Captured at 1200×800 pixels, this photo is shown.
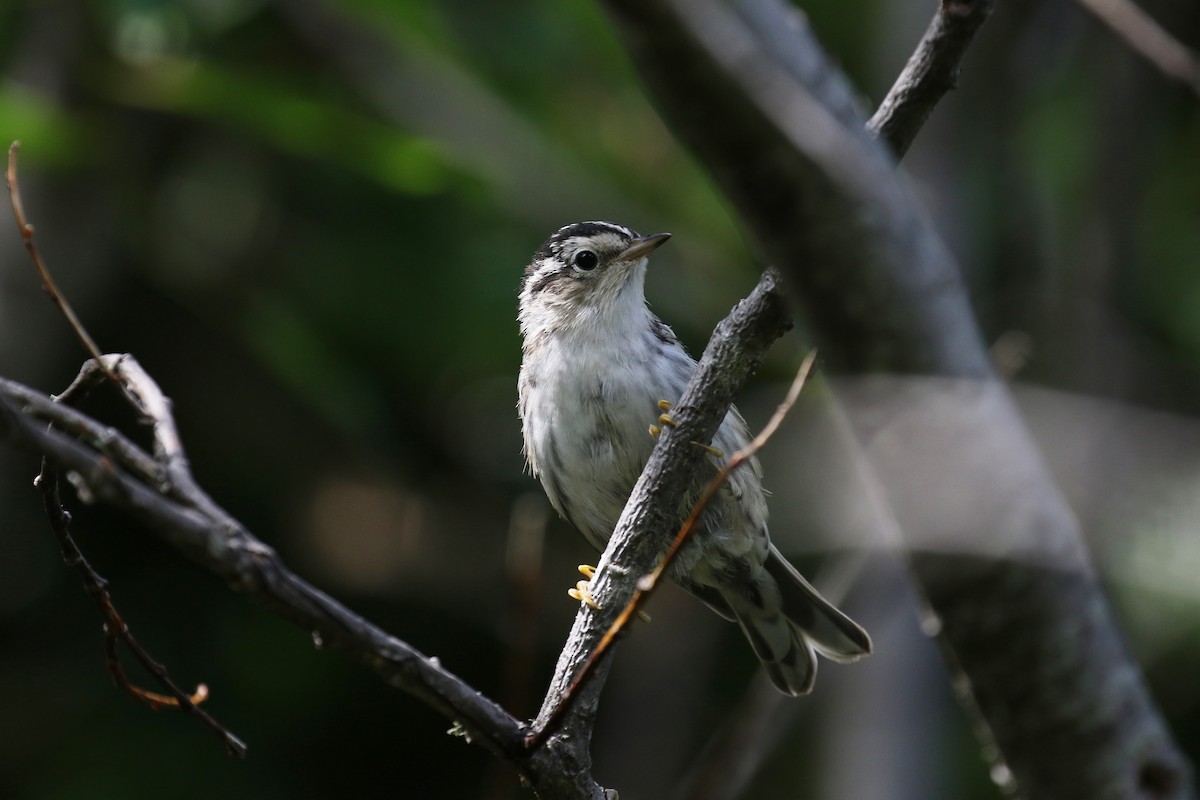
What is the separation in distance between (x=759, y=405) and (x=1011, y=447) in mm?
3880

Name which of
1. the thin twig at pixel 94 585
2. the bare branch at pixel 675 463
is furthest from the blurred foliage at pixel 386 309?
the thin twig at pixel 94 585

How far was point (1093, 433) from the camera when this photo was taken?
4910 mm

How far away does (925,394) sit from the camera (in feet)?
7.32

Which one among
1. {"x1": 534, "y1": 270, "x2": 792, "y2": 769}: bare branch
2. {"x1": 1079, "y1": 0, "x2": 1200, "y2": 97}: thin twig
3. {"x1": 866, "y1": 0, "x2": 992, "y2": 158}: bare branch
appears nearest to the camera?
{"x1": 866, "y1": 0, "x2": 992, "y2": 158}: bare branch

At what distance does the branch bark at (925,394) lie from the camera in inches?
71.9

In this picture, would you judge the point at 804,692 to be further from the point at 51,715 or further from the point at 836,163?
the point at 51,715

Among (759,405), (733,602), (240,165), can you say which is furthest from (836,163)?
(240,165)

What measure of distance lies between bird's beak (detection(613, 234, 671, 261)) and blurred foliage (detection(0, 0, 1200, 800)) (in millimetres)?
820

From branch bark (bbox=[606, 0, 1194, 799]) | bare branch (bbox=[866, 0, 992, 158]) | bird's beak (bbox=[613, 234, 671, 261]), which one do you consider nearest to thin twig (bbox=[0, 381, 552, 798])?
branch bark (bbox=[606, 0, 1194, 799])

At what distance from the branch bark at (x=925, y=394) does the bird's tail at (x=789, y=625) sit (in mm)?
1822

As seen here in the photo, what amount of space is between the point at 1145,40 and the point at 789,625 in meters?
2.52

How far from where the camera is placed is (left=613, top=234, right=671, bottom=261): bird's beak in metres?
4.96

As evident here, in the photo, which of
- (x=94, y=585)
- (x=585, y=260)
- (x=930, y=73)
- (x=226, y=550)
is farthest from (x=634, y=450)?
(x=226, y=550)

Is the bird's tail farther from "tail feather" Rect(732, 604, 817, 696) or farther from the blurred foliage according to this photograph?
the blurred foliage
